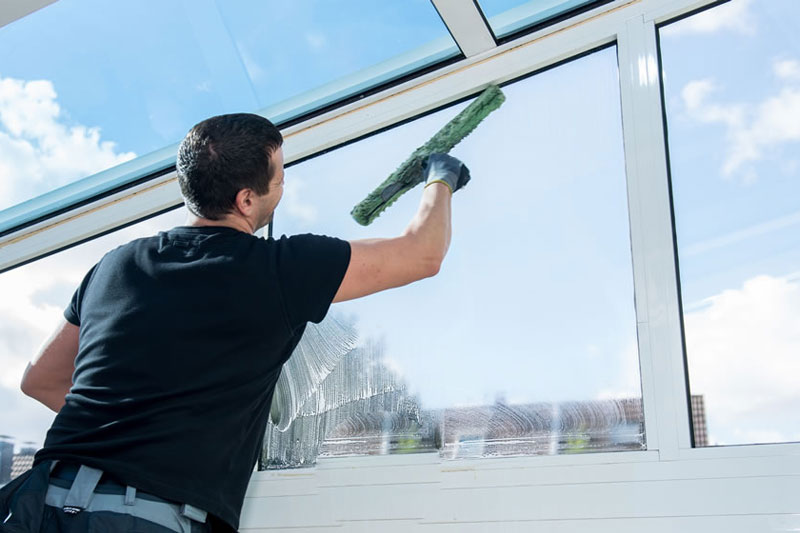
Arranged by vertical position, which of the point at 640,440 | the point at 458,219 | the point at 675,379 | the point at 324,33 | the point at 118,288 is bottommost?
the point at 640,440

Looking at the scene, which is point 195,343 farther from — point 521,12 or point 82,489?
point 521,12

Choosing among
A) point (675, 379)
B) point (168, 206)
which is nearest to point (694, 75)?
point (675, 379)

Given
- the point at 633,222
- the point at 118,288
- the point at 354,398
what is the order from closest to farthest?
the point at 118,288 → the point at 633,222 → the point at 354,398

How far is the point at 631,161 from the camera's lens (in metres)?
1.86

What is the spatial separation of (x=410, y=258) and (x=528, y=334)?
507 millimetres

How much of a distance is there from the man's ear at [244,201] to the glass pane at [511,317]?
0.66m

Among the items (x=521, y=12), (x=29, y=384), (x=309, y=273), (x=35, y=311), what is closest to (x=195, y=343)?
(x=309, y=273)

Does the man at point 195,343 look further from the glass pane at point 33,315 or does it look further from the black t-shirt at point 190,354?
the glass pane at point 33,315

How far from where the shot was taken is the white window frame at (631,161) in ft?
5.56

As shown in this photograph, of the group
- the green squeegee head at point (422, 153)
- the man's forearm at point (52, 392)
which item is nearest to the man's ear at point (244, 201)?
the green squeegee head at point (422, 153)

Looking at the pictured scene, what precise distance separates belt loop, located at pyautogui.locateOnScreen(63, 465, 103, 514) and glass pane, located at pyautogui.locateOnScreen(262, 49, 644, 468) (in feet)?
A: 2.85

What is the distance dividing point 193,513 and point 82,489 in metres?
0.17

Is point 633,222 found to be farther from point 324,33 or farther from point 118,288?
point 118,288

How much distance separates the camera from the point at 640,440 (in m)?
1.72
